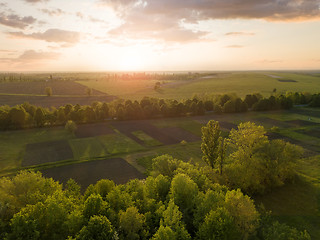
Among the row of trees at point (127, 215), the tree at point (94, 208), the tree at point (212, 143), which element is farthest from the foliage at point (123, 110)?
the tree at point (94, 208)

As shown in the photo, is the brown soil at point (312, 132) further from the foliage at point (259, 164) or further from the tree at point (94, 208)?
the tree at point (94, 208)

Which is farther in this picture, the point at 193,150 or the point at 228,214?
the point at 193,150

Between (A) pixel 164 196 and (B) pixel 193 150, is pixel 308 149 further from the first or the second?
(A) pixel 164 196

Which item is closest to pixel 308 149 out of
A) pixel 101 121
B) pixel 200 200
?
pixel 200 200

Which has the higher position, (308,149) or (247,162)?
(247,162)

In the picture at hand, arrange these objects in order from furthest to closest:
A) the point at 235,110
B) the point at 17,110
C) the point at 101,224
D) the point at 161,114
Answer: the point at 235,110
the point at 161,114
the point at 17,110
the point at 101,224

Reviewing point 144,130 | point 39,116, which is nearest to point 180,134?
point 144,130
